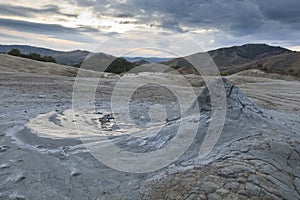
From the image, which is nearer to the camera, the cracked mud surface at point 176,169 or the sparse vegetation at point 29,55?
the cracked mud surface at point 176,169

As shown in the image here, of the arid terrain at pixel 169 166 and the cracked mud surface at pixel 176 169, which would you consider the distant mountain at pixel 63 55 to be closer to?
the arid terrain at pixel 169 166

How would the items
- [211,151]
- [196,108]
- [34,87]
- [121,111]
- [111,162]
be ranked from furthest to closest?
[34,87] → [121,111] → [196,108] → [111,162] → [211,151]

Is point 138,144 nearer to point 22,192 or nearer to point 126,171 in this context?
point 126,171

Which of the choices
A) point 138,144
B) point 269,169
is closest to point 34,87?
point 138,144

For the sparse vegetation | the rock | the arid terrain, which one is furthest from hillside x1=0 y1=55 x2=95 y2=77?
the rock

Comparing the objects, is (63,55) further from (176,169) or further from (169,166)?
(176,169)

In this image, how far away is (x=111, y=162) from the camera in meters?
4.04

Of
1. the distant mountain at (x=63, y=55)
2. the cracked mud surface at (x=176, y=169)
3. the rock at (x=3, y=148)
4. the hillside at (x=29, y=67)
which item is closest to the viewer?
the cracked mud surface at (x=176, y=169)

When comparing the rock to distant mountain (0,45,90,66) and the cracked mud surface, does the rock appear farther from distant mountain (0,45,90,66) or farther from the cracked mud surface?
distant mountain (0,45,90,66)

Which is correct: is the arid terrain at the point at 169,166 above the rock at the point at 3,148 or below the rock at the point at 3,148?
above

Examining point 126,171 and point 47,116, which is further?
point 47,116

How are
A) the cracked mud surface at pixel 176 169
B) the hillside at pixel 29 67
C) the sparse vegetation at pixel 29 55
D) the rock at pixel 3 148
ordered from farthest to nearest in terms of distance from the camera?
the sparse vegetation at pixel 29 55, the hillside at pixel 29 67, the rock at pixel 3 148, the cracked mud surface at pixel 176 169

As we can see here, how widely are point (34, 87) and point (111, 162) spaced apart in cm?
873

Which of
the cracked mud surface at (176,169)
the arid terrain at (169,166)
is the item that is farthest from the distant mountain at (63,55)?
the cracked mud surface at (176,169)
